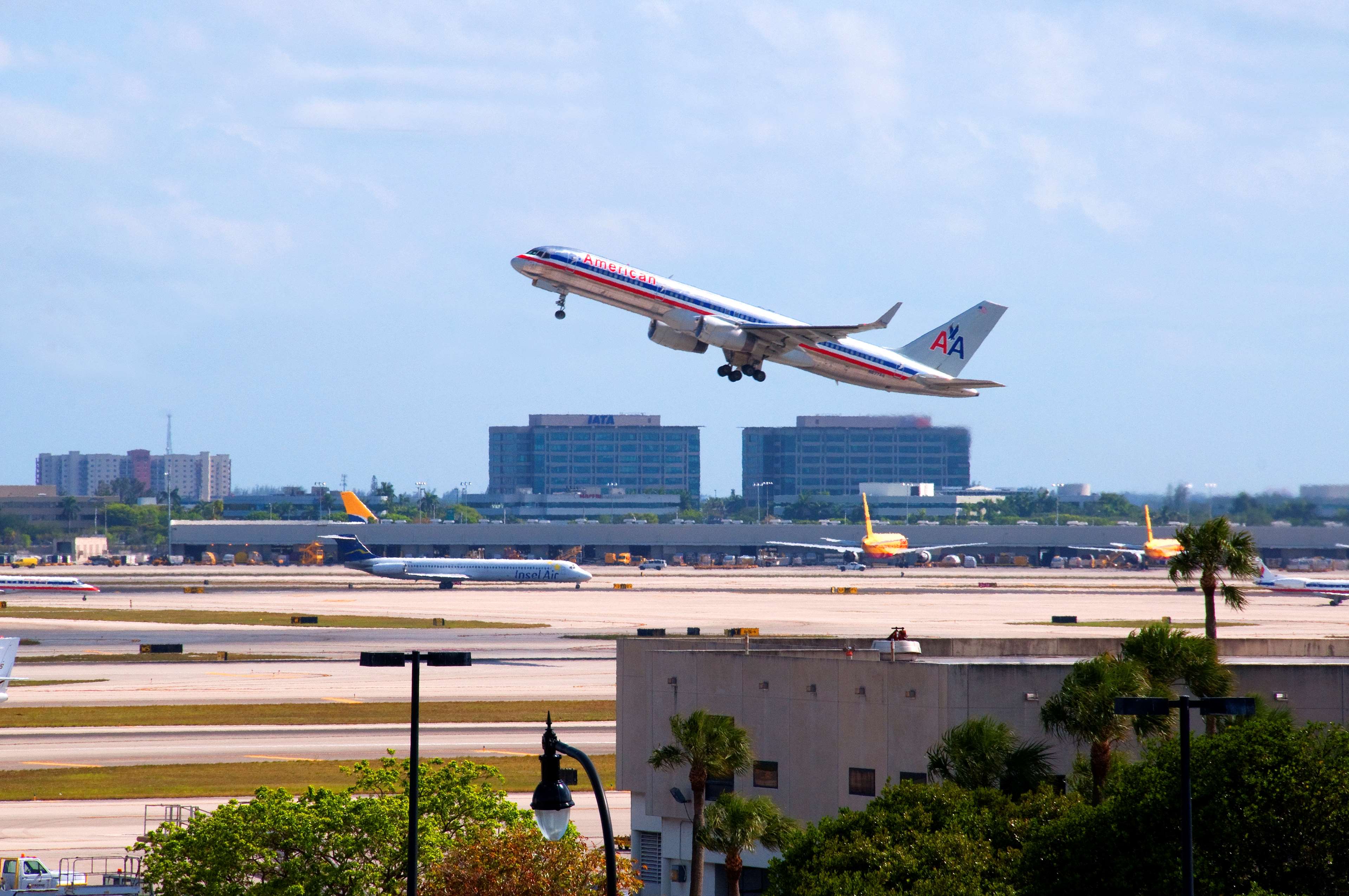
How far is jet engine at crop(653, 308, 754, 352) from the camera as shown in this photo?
279 ft

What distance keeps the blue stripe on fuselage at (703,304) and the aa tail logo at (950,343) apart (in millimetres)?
9451

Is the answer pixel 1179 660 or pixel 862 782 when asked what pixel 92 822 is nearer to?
pixel 862 782

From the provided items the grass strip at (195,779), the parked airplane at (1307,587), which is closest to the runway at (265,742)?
the grass strip at (195,779)

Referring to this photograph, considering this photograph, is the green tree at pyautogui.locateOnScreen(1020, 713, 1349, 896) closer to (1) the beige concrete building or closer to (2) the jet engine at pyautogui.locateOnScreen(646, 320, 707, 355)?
(1) the beige concrete building

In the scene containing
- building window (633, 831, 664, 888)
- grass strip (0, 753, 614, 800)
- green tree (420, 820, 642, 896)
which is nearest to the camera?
green tree (420, 820, 642, 896)

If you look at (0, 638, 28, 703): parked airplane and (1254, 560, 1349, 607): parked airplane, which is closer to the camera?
(0, 638, 28, 703): parked airplane

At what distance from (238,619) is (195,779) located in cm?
8725

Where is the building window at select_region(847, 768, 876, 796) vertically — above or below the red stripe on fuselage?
below

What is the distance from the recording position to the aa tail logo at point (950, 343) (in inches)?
3883

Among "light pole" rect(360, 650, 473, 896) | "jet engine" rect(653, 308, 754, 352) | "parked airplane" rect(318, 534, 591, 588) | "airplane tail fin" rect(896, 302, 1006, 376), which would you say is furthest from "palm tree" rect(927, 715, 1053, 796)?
"parked airplane" rect(318, 534, 591, 588)

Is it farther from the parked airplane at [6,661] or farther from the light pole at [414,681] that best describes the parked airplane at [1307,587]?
the light pole at [414,681]

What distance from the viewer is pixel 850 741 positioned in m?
40.8

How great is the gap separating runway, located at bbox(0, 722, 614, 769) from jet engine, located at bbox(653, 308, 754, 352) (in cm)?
2321

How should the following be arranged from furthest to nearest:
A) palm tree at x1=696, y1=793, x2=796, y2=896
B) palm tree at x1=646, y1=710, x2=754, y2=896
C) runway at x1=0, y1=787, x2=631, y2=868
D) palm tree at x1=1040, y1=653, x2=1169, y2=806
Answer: runway at x1=0, y1=787, x2=631, y2=868 < palm tree at x1=646, y1=710, x2=754, y2=896 < palm tree at x1=696, y1=793, x2=796, y2=896 < palm tree at x1=1040, y1=653, x2=1169, y2=806
